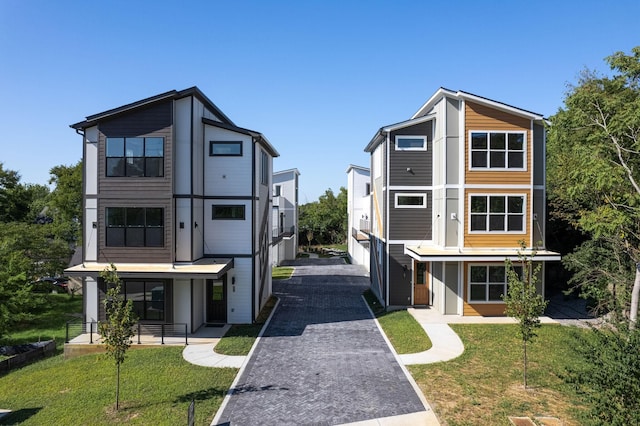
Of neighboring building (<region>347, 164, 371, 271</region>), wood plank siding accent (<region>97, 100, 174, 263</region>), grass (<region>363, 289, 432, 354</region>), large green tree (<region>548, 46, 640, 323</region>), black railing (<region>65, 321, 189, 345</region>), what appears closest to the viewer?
large green tree (<region>548, 46, 640, 323</region>)

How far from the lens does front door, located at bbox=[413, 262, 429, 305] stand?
20156 mm

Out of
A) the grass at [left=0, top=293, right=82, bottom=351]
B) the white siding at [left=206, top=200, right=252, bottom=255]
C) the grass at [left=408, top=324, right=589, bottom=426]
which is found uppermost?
the white siding at [left=206, top=200, right=252, bottom=255]

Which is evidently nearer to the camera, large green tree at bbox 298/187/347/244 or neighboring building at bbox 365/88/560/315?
neighboring building at bbox 365/88/560/315

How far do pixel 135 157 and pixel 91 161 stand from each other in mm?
1937

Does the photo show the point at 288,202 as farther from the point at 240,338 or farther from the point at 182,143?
the point at 240,338

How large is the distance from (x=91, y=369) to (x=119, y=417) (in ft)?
13.9

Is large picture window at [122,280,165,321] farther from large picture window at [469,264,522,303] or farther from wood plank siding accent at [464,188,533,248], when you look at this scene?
large picture window at [469,264,522,303]

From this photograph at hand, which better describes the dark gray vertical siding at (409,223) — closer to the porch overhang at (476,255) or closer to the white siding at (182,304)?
the porch overhang at (476,255)

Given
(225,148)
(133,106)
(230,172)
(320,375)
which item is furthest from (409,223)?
(133,106)

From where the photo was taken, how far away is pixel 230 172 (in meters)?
18.1

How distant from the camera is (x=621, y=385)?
6512 mm

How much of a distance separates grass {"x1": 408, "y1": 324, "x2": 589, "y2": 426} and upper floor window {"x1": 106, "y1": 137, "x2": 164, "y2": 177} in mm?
12569

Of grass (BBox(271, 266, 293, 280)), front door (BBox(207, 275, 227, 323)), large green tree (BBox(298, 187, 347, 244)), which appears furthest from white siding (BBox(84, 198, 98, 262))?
large green tree (BBox(298, 187, 347, 244))

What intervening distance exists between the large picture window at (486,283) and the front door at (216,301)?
448 inches
